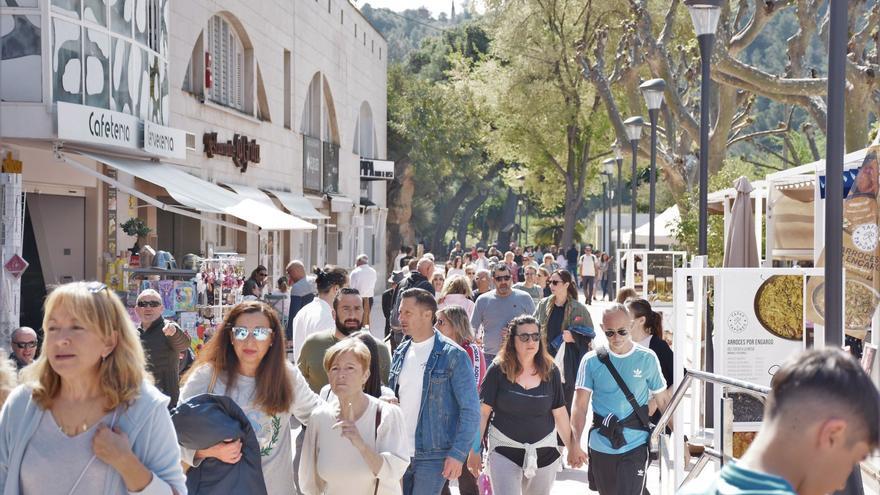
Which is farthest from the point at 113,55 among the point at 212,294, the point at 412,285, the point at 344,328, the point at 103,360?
the point at 103,360

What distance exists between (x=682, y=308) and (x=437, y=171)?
40.8m

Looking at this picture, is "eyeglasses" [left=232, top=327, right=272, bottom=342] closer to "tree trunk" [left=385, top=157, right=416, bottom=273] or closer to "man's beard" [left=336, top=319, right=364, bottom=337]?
"man's beard" [left=336, top=319, right=364, bottom=337]

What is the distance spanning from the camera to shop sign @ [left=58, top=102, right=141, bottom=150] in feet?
50.6

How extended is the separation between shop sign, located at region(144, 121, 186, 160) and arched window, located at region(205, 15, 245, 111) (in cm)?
381

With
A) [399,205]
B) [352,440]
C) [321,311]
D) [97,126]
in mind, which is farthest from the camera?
[399,205]

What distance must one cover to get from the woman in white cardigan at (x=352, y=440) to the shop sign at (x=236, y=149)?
59.4ft

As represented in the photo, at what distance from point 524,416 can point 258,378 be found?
2520mm

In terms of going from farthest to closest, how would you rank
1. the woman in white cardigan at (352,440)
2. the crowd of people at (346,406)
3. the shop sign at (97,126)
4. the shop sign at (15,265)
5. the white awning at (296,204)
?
1. the white awning at (296,204)
2. the shop sign at (97,126)
3. the shop sign at (15,265)
4. the woman in white cardigan at (352,440)
5. the crowd of people at (346,406)

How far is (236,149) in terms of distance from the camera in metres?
25.1

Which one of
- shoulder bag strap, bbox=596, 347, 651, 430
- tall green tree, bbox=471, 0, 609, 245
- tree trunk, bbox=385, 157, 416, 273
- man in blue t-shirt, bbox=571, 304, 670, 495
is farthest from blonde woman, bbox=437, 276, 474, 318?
tree trunk, bbox=385, 157, 416, 273

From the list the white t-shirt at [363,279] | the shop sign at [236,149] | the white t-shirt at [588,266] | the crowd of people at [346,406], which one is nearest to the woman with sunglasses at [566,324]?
the crowd of people at [346,406]

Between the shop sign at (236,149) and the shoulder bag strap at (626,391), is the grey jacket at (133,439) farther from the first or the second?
the shop sign at (236,149)

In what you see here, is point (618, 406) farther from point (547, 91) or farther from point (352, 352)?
point (547, 91)

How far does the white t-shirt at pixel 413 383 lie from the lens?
21.7 feet
